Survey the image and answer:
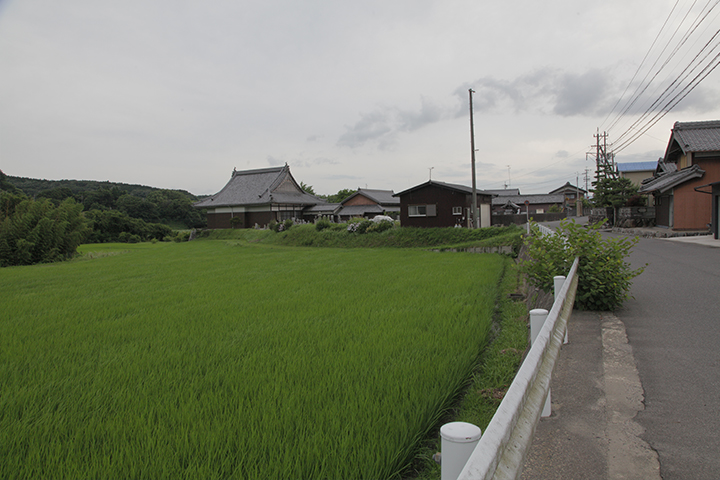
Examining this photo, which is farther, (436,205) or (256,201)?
(256,201)

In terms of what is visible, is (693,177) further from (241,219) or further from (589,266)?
(241,219)

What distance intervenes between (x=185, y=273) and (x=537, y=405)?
11.2 meters

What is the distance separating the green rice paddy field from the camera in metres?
2.22

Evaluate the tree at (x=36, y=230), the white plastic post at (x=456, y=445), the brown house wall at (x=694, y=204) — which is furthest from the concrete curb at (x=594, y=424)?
the tree at (x=36, y=230)

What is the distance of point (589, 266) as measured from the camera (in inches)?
191

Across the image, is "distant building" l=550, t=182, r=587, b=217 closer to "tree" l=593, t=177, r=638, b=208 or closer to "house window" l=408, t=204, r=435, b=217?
"tree" l=593, t=177, r=638, b=208

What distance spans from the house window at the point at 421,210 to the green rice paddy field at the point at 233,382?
1630 cm

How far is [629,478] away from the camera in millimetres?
1775

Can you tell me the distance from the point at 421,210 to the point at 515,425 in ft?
74.1

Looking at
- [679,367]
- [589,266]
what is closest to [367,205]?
[589,266]

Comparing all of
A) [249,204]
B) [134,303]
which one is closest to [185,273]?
[134,303]

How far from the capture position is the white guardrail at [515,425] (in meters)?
0.91

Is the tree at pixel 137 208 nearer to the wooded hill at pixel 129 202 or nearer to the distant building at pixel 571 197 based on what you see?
the wooded hill at pixel 129 202

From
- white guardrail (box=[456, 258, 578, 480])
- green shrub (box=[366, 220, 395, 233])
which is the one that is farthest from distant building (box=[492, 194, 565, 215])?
white guardrail (box=[456, 258, 578, 480])
